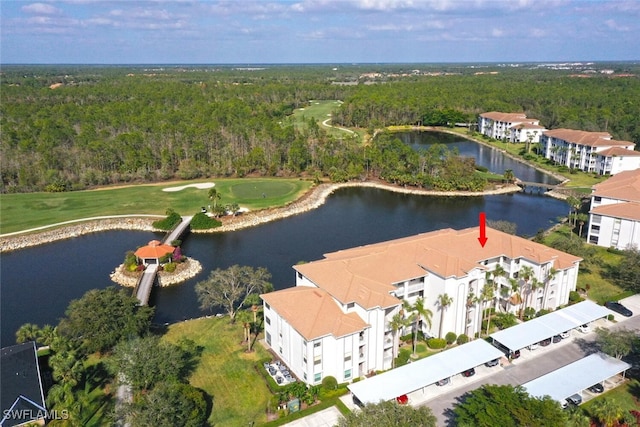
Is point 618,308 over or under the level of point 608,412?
under

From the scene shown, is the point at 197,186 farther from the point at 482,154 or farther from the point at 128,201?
the point at 482,154

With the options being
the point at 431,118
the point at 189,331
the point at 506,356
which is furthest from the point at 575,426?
the point at 431,118

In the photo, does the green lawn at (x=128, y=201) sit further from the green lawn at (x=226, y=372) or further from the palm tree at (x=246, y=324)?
the palm tree at (x=246, y=324)

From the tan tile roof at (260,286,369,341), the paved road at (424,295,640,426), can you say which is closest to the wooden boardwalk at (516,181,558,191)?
the paved road at (424,295,640,426)

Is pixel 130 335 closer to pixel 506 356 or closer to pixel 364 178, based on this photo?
pixel 506 356

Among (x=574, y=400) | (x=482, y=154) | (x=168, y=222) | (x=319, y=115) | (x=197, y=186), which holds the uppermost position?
(x=319, y=115)

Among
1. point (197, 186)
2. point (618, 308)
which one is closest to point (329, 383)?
point (618, 308)

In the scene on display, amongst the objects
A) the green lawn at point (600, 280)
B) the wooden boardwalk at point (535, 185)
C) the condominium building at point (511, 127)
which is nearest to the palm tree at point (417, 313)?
the green lawn at point (600, 280)
